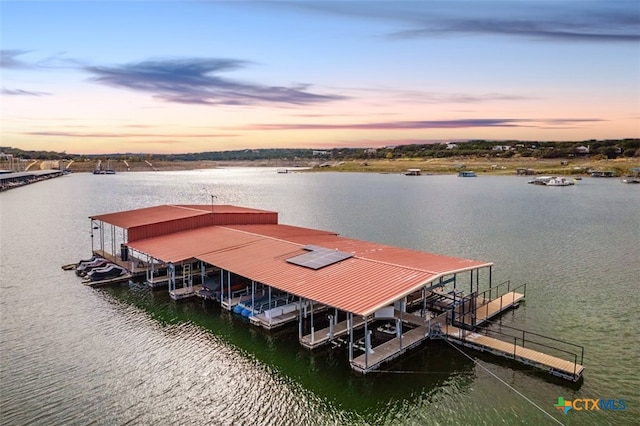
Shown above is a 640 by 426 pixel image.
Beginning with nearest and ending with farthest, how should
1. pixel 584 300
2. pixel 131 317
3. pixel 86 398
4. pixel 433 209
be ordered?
pixel 86 398 < pixel 131 317 < pixel 584 300 < pixel 433 209

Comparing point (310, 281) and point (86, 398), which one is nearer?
point (86, 398)

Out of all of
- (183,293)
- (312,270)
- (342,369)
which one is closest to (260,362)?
(342,369)

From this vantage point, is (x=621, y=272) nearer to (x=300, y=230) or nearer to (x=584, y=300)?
(x=584, y=300)

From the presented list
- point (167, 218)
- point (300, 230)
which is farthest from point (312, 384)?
point (167, 218)

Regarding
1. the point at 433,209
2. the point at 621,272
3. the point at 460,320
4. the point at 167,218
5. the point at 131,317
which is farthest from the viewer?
the point at 433,209

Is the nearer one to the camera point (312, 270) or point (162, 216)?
point (312, 270)

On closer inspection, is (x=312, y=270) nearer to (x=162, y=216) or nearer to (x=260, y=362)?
(x=260, y=362)

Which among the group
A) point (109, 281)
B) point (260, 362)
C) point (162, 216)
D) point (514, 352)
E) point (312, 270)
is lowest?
point (260, 362)
